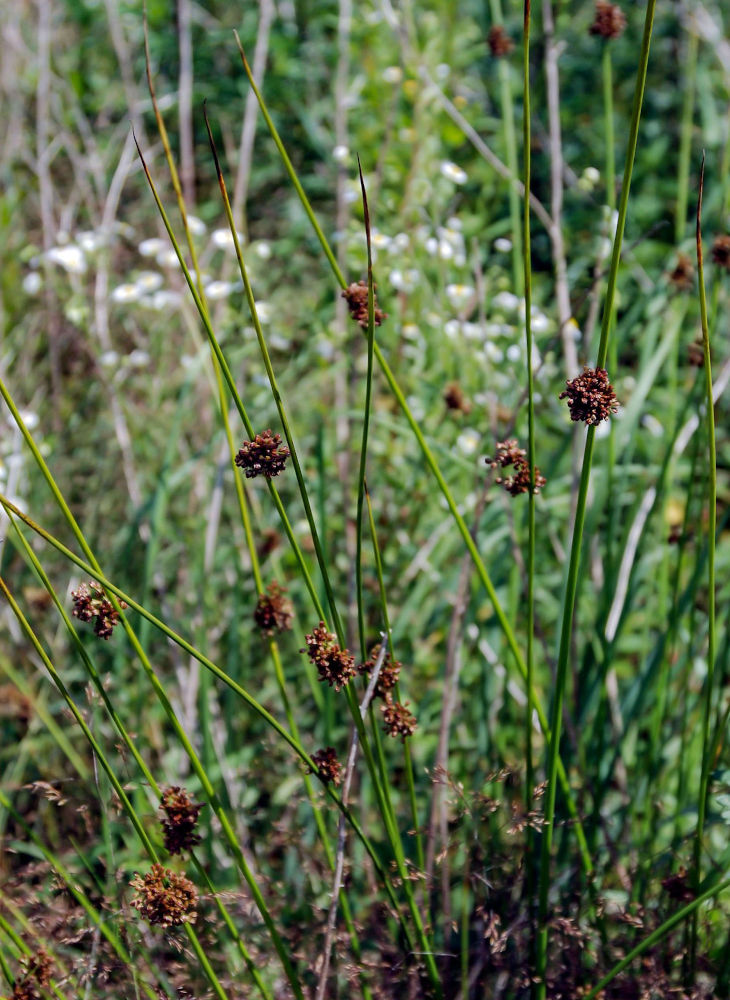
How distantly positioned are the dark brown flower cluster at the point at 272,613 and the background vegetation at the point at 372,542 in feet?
0.22

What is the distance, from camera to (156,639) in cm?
171

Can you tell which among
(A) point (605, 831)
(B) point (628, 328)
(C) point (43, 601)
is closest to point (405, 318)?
(B) point (628, 328)

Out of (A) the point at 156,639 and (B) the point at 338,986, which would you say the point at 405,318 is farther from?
(B) the point at 338,986

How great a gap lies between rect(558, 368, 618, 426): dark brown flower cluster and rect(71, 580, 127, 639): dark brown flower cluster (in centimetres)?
45

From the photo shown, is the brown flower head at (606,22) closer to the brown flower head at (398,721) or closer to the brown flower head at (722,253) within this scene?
the brown flower head at (722,253)

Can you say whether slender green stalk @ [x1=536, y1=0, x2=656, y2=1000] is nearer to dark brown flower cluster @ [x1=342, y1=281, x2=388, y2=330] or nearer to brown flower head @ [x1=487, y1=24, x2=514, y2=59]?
dark brown flower cluster @ [x1=342, y1=281, x2=388, y2=330]

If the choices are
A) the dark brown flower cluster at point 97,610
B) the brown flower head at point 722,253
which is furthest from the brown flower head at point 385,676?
the brown flower head at point 722,253

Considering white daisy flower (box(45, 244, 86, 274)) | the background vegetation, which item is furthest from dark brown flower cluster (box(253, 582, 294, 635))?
white daisy flower (box(45, 244, 86, 274))

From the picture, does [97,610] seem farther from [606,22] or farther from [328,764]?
[606,22]

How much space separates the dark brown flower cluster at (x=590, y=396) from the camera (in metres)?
0.73

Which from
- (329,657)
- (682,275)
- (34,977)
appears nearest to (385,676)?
(329,657)

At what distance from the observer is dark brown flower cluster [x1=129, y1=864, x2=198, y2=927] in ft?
2.68

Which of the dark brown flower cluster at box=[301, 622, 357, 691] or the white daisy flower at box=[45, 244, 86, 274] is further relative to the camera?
the white daisy flower at box=[45, 244, 86, 274]

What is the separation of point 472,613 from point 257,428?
0.84 m
